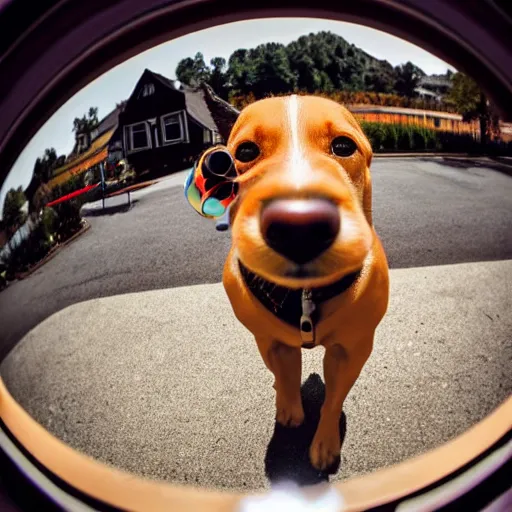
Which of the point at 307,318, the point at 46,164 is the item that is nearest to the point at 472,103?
the point at 307,318

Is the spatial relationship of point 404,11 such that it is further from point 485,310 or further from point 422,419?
point 422,419

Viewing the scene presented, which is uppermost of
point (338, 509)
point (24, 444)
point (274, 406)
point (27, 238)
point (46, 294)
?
point (27, 238)

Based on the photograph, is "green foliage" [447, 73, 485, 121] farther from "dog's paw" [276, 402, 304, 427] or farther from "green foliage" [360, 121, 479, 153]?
"dog's paw" [276, 402, 304, 427]

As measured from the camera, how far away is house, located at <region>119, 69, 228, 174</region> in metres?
1.24

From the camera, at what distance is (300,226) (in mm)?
974

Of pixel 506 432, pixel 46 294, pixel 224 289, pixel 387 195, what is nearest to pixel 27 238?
pixel 46 294

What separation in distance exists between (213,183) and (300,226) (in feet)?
1.11

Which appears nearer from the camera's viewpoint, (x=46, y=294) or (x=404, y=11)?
(x=404, y=11)

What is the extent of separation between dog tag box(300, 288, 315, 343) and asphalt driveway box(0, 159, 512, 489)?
114 mm

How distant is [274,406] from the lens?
1327 mm

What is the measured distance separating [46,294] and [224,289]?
1.88 ft

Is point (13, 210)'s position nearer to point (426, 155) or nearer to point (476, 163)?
point (426, 155)

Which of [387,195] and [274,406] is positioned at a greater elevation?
[387,195]

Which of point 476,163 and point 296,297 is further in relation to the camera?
point 476,163
